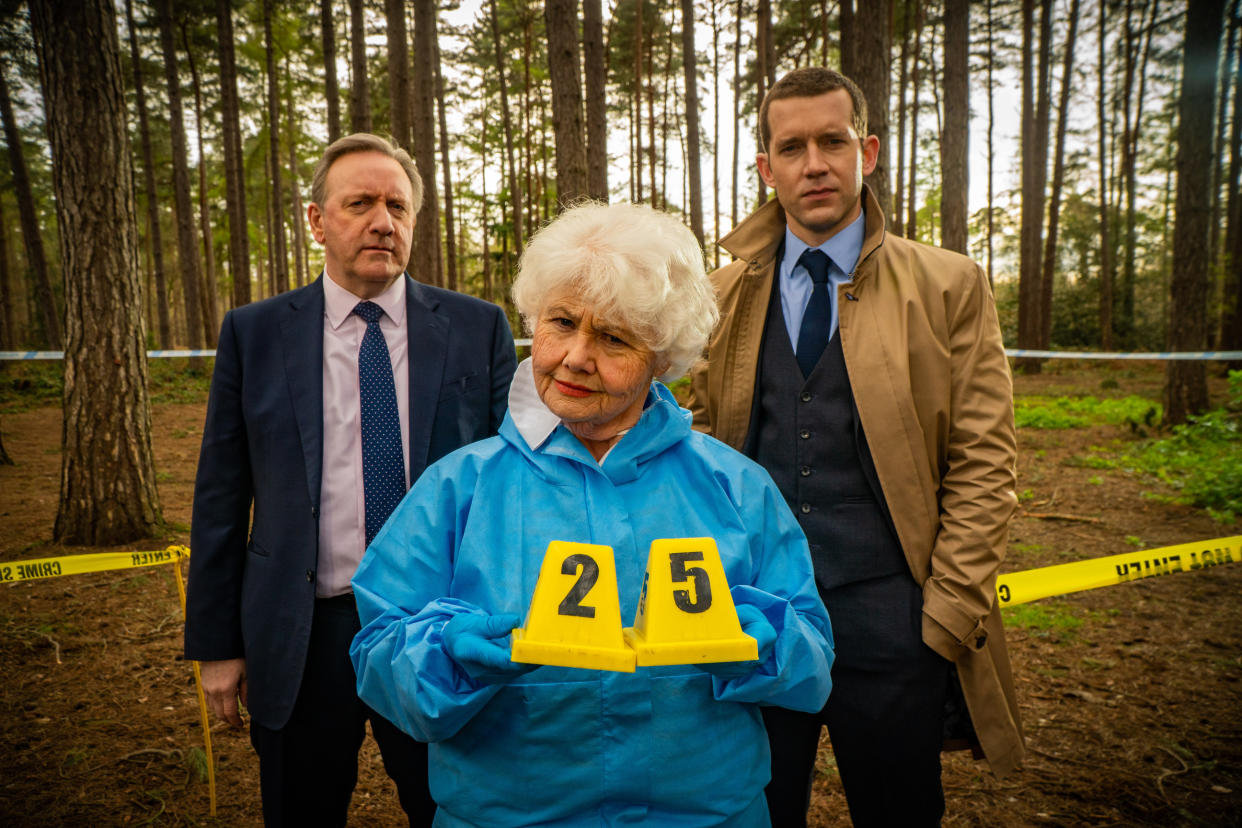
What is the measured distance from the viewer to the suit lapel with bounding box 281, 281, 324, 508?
2.07 m

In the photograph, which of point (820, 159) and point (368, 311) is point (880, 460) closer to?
point (820, 159)

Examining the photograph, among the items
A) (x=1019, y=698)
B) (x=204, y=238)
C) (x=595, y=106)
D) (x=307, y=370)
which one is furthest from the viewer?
(x=204, y=238)

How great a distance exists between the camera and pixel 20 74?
1828cm

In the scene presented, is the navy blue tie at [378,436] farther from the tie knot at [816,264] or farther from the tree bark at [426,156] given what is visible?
the tree bark at [426,156]

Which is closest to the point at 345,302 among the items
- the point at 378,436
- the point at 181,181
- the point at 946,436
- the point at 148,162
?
the point at 378,436

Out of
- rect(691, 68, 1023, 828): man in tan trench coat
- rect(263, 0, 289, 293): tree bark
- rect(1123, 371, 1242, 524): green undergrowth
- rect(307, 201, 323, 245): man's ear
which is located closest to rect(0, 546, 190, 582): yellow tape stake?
rect(307, 201, 323, 245): man's ear

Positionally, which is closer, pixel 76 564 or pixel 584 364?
pixel 584 364

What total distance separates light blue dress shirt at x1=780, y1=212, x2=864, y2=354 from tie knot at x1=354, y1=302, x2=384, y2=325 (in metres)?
1.38

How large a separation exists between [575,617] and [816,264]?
1.53 metres

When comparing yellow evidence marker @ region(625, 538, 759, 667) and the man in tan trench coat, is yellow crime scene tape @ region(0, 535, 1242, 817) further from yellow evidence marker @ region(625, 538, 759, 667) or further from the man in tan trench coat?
yellow evidence marker @ region(625, 538, 759, 667)

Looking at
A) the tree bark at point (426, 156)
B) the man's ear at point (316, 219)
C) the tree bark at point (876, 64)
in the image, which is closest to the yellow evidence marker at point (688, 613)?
the man's ear at point (316, 219)

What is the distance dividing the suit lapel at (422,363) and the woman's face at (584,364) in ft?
2.09

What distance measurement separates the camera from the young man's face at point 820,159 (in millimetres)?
2164

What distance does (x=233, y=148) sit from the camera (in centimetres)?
1530
